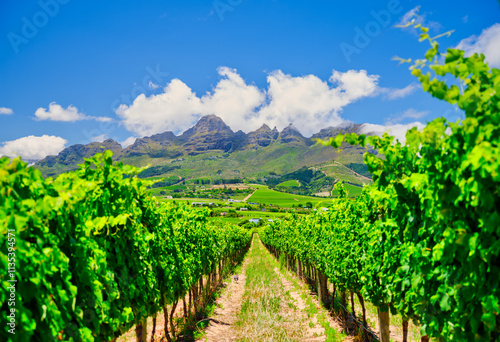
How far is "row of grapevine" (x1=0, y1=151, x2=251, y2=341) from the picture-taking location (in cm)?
219

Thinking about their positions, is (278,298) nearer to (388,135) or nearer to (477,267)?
(388,135)

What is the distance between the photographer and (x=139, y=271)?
16.6ft

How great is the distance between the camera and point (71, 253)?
3.08 m

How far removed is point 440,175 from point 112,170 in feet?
13.5

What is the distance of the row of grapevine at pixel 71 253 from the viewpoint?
219cm

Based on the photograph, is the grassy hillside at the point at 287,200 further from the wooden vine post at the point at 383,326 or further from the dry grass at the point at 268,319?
the wooden vine post at the point at 383,326

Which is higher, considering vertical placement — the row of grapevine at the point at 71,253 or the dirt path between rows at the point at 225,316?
the row of grapevine at the point at 71,253

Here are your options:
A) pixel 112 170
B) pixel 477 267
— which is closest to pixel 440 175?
pixel 477 267

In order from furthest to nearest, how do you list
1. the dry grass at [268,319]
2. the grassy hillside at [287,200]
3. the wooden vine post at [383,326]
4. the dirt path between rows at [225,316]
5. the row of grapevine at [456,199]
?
the grassy hillside at [287,200] < the dirt path between rows at [225,316] < the dry grass at [268,319] < the wooden vine post at [383,326] < the row of grapevine at [456,199]

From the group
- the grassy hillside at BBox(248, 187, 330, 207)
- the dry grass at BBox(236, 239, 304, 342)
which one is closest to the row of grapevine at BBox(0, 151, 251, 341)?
the dry grass at BBox(236, 239, 304, 342)
